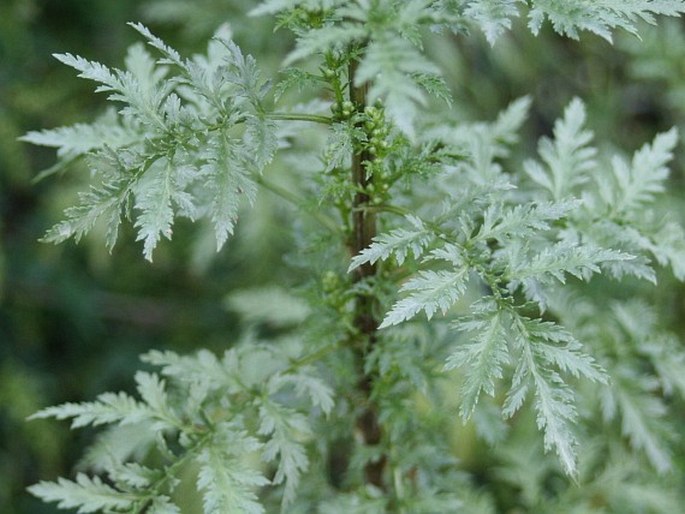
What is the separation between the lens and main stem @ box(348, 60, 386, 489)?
1.03 m

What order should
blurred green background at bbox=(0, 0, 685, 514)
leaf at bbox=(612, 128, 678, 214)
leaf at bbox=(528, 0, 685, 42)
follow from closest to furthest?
leaf at bbox=(528, 0, 685, 42)
leaf at bbox=(612, 128, 678, 214)
blurred green background at bbox=(0, 0, 685, 514)

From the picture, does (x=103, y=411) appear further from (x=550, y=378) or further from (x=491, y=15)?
(x=491, y=15)

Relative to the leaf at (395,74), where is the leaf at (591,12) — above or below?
above

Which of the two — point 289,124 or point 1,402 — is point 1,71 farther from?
point 289,124

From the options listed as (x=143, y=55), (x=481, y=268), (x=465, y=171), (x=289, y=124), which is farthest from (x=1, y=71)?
(x=481, y=268)

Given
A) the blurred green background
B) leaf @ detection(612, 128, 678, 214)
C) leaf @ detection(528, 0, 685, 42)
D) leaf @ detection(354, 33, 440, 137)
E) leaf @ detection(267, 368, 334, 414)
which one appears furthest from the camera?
the blurred green background

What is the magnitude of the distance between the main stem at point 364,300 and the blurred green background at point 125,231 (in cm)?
105

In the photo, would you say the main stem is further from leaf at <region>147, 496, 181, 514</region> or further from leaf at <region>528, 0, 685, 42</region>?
leaf at <region>147, 496, 181, 514</region>

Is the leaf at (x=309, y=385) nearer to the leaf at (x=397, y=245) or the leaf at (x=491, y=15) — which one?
the leaf at (x=397, y=245)

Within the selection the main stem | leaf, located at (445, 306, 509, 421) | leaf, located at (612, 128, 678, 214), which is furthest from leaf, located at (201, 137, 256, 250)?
leaf, located at (612, 128, 678, 214)

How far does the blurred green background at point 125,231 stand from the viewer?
2.39 meters

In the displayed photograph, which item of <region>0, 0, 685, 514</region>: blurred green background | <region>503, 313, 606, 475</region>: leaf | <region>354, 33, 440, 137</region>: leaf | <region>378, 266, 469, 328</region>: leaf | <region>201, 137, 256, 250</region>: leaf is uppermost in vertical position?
<region>0, 0, 685, 514</region>: blurred green background

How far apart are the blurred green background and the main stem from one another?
3.46ft

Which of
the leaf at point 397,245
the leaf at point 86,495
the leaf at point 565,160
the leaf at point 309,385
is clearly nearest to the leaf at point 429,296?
the leaf at point 397,245
